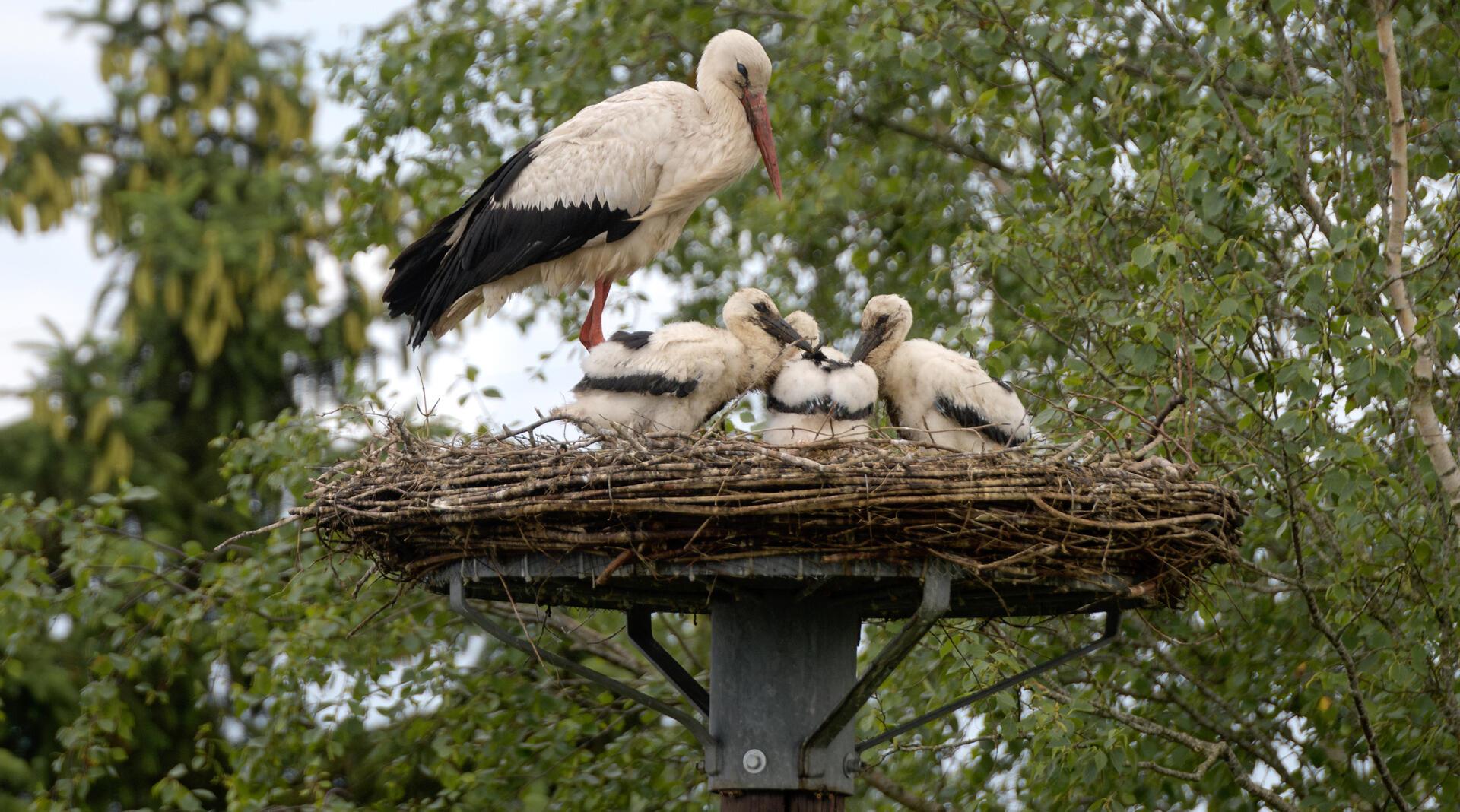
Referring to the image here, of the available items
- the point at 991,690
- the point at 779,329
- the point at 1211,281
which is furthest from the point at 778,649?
the point at 1211,281

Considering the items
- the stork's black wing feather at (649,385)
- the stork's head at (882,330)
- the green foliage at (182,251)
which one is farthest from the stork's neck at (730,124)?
the green foliage at (182,251)

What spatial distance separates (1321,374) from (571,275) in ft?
9.76

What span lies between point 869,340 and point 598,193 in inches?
51.4

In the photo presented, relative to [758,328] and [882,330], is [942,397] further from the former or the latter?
[758,328]

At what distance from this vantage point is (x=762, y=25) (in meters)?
10.9

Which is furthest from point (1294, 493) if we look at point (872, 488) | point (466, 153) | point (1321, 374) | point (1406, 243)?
point (466, 153)

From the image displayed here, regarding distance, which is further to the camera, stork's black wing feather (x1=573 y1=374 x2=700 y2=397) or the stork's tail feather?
the stork's tail feather

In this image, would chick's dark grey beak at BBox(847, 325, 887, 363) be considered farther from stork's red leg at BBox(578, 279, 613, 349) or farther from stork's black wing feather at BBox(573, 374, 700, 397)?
stork's red leg at BBox(578, 279, 613, 349)

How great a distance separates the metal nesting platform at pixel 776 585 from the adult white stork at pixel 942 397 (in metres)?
0.64

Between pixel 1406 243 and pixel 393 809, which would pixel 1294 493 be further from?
pixel 393 809

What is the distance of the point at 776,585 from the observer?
16.4 ft

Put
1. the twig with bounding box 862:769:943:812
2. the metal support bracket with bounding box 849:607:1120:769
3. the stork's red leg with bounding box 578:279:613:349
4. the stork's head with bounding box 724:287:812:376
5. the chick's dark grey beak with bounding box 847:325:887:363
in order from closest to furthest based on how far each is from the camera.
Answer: the metal support bracket with bounding box 849:607:1120:769, the stork's head with bounding box 724:287:812:376, the chick's dark grey beak with bounding box 847:325:887:363, the stork's red leg with bounding box 578:279:613:349, the twig with bounding box 862:769:943:812

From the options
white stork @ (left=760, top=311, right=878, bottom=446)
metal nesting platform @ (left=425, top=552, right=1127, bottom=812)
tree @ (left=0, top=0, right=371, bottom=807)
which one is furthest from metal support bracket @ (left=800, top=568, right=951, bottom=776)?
tree @ (left=0, top=0, right=371, bottom=807)

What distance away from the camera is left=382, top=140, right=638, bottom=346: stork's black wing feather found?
704 centimetres
